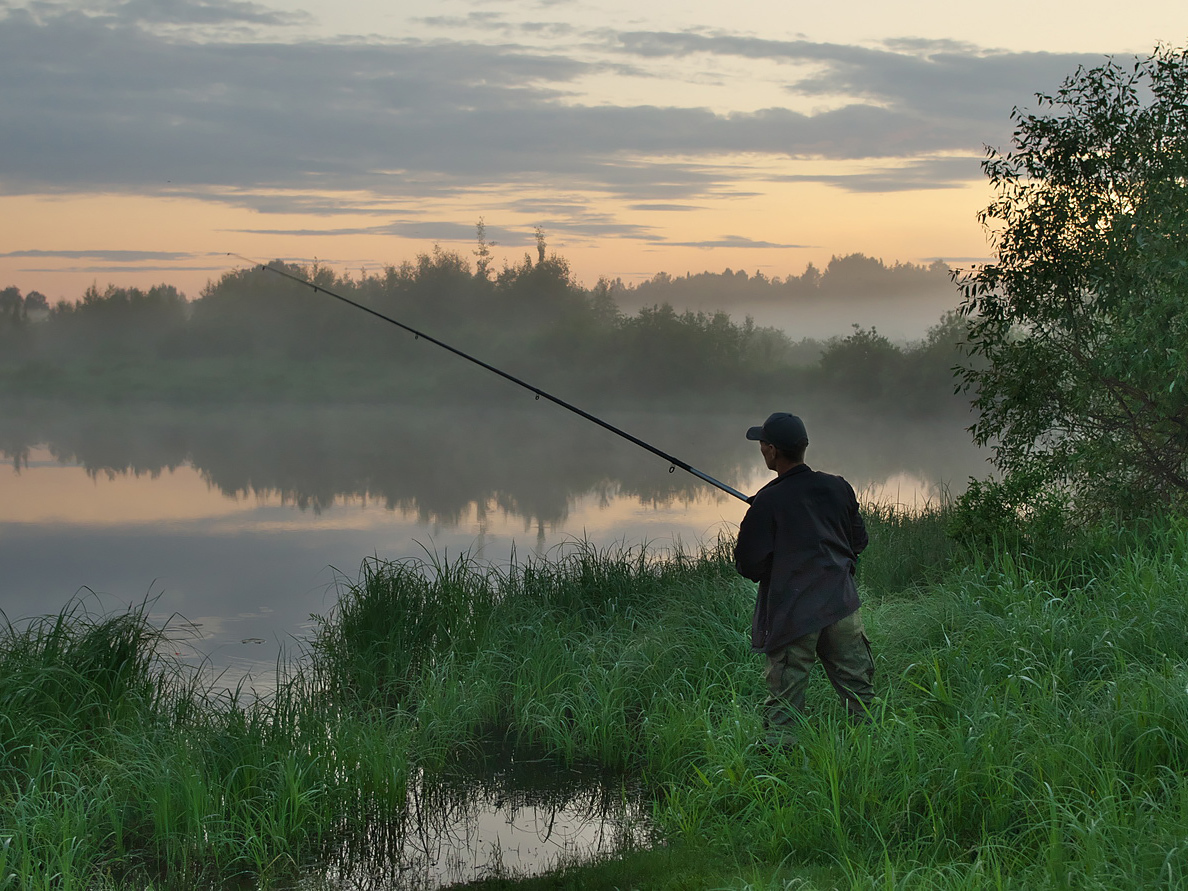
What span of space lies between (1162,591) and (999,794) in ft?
9.56

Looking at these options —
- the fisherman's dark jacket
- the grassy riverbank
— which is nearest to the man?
the fisherman's dark jacket

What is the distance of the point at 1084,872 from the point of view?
3.51m

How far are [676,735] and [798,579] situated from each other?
1252 millimetres

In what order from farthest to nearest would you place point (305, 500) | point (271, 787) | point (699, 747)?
point (305, 500) < point (699, 747) < point (271, 787)

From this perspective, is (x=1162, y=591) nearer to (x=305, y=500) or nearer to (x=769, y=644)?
(x=769, y=644)

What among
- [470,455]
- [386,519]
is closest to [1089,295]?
[386,519]

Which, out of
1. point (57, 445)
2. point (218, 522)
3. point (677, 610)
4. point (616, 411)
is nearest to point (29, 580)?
point (218, 522)

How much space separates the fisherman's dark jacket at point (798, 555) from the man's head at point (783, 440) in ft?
0.29

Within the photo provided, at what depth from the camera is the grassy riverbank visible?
13.6ft

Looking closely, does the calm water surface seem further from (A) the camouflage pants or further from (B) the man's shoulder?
(B) the man's shoulder

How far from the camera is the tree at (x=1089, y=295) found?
29.4 feet

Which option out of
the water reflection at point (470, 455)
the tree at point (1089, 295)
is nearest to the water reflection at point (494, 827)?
the tree at point (1089, 295)

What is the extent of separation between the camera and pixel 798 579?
5.03 meters

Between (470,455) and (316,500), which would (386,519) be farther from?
(470,455)
